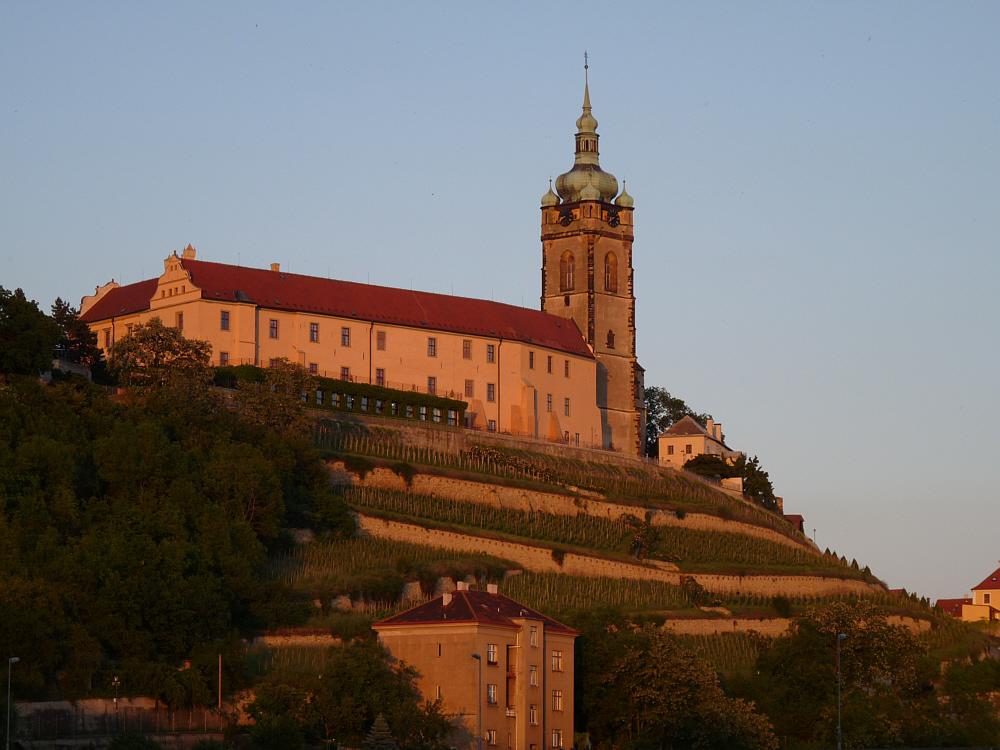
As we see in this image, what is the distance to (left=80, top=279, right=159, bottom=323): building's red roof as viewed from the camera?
301ft

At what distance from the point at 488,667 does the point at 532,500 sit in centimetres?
2469

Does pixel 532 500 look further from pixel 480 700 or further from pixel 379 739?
pixel 379 739

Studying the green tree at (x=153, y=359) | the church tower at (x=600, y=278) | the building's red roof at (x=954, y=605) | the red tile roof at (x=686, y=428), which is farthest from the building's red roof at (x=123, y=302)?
the building's red roof at (x=954, y=605)

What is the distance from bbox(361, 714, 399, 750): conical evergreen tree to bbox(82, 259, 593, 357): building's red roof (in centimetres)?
3486

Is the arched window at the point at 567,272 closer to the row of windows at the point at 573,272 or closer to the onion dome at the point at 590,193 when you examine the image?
the row of windows at the point at 573,272

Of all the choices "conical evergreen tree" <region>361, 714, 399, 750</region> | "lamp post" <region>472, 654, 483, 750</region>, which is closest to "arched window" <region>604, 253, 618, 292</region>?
"lamp post" <region>472, 654, 483, 750</region>

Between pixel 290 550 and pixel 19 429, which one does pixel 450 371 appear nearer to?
pixel 290 550

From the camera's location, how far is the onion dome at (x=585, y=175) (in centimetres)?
11125

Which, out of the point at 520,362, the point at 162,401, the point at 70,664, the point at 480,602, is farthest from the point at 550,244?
the point at 70,664

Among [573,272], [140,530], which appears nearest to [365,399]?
[573,272]

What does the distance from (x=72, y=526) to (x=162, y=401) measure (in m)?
9.92

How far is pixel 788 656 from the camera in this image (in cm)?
7112

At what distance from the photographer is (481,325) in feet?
326

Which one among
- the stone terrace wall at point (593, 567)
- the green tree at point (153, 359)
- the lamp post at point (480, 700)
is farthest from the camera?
the green tree at point (153, 359)
